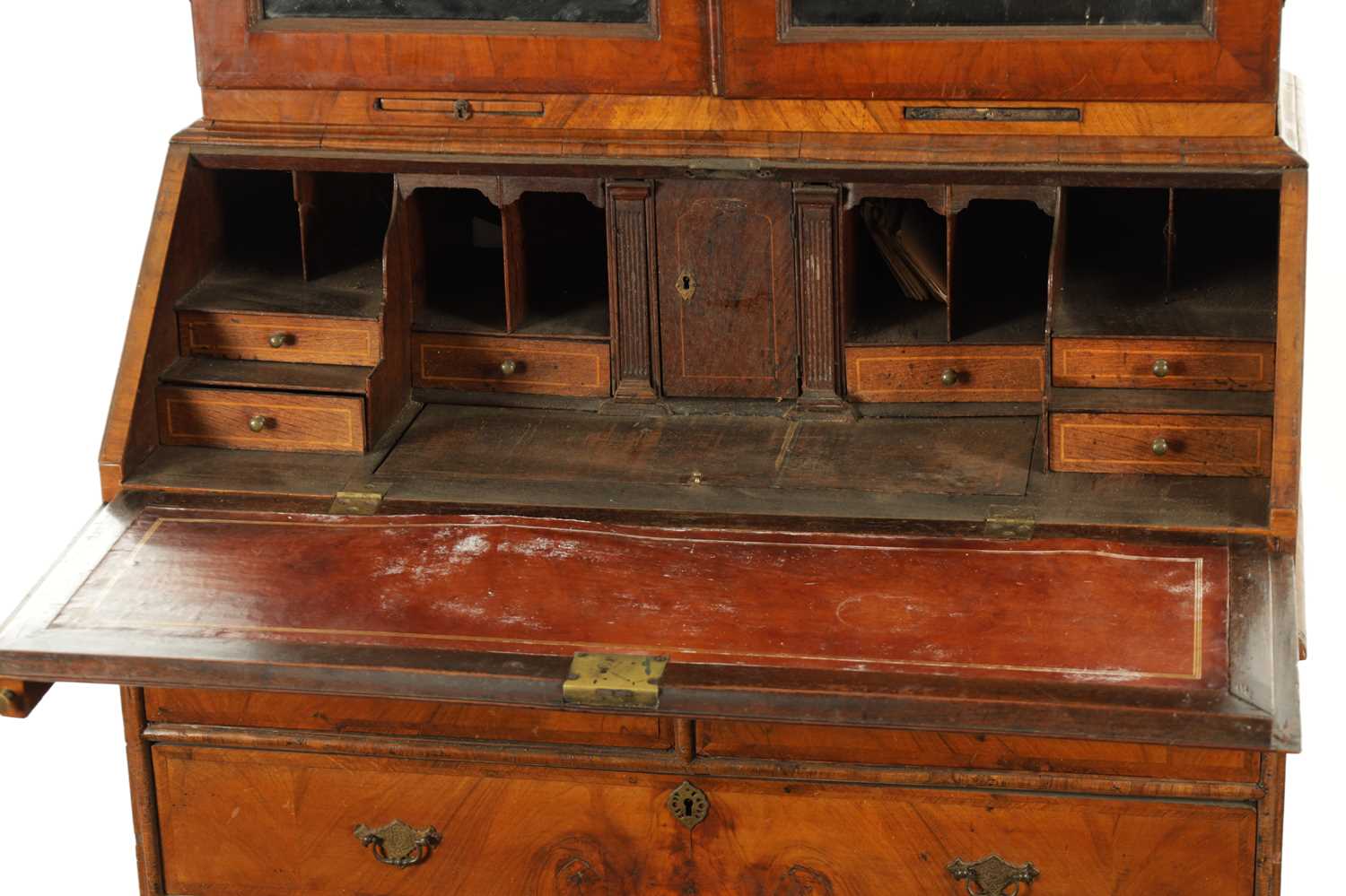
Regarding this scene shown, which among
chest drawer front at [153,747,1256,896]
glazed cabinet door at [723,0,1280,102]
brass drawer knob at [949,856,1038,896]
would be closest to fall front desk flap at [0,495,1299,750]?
chest drawer front at [153,747,1256,896]

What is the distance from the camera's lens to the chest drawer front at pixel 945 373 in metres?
4.72

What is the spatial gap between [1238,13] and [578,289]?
141cm

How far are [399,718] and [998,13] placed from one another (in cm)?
156

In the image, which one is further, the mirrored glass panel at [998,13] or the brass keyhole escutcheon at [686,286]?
the brass keyhole escutcheon at [686,286]

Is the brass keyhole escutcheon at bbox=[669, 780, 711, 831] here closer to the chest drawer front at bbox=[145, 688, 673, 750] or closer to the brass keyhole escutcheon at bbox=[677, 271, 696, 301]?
the chest drawer front at bbox=[145, 688, 673, 750]

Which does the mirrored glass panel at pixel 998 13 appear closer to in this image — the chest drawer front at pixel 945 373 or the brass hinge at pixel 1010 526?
the chest drawer front at pixel 945 373

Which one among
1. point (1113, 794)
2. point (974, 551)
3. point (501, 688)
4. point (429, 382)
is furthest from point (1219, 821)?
point (429, 382)

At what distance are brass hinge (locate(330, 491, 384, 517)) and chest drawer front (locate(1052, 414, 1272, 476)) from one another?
1.18 meters

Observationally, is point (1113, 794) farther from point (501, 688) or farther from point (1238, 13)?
point (1238, 13)

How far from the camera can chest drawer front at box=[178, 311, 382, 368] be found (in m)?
4.78

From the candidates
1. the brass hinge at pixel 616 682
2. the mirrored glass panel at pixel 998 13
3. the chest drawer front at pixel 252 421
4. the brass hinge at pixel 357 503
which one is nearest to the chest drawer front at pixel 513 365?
the chest drawer front at pixel 252 421

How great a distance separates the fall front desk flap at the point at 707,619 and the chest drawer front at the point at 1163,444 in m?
0.25

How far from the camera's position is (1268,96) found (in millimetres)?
4320

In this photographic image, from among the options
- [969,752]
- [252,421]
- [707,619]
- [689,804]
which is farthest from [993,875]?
[252,421]
